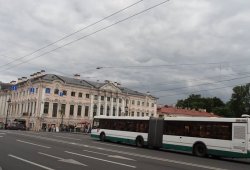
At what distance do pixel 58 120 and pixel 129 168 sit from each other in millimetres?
68005

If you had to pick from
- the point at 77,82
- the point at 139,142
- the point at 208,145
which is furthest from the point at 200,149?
Result: the point at 77,82

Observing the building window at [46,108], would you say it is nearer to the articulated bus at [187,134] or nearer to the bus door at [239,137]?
the articulated bus at [187,134]

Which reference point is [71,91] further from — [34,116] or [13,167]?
[13,167]

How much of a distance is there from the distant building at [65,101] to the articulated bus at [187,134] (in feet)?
132

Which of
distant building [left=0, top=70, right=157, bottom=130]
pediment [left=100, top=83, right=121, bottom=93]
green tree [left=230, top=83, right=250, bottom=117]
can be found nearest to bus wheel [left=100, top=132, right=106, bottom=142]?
distant building [left=0, top=70, right=157, bottom=130]

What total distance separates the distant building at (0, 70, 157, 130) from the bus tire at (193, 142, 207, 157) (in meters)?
49.1

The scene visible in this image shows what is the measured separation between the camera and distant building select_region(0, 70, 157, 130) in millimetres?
79500

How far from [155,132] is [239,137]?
823 cm

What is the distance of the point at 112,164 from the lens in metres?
15.9

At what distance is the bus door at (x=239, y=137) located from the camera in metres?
23.7

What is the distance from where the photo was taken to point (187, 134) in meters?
27.7

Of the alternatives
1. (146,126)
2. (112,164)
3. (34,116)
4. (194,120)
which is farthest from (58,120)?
(112,164)

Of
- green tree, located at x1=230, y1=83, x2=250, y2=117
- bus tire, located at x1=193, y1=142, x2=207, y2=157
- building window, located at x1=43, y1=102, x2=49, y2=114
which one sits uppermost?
green tree, located at x1=230, y1=83, x2=250, y2=117

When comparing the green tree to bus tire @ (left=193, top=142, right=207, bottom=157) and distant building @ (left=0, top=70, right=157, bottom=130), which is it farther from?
bus tire @ (left=193, top=142, right=207, bottom=157)
